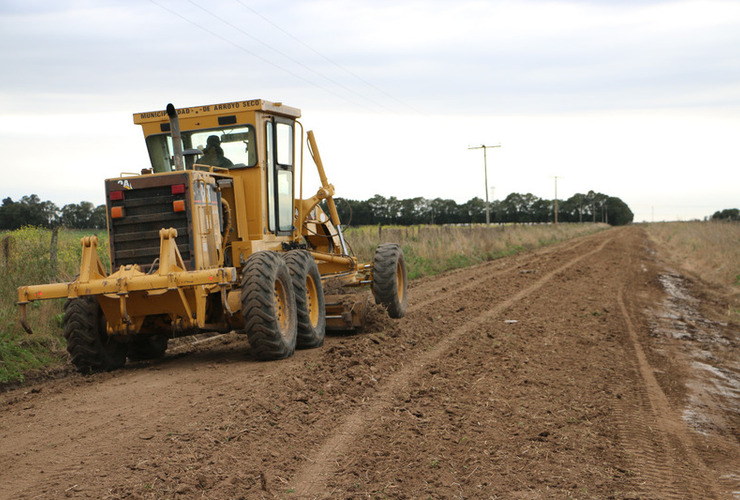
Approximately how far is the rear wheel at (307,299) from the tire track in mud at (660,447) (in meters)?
3.99

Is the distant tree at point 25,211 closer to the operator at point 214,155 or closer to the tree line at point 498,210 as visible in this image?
the operator at point 214,155

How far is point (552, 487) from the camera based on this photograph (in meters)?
4.66

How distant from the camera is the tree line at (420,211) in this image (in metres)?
16.7

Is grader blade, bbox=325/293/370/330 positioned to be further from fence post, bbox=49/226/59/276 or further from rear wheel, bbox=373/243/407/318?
fence post, bbox=49/226/59/276

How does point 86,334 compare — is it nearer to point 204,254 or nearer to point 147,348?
point 147,348

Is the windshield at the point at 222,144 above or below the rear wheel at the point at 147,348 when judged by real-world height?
above

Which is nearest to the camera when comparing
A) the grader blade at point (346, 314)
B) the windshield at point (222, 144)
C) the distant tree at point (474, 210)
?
the windshield at point (222, 144)

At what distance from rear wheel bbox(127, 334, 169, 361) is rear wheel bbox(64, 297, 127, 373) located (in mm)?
682

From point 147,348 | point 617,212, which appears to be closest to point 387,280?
point 147,348

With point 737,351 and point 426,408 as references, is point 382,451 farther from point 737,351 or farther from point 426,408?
point 737,351

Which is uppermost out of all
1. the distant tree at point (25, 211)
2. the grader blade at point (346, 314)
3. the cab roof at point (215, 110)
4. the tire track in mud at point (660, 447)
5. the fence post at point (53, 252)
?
the cab roof at point (215, 110)

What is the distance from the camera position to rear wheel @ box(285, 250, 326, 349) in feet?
29.4

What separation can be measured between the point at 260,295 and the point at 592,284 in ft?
40.0

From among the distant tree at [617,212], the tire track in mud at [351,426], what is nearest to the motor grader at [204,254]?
the tire track in mud at [351,426]
